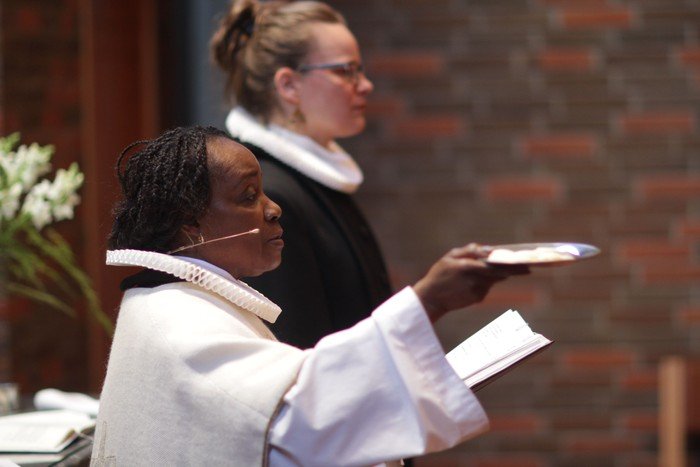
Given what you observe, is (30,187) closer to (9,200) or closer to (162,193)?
(9,200)

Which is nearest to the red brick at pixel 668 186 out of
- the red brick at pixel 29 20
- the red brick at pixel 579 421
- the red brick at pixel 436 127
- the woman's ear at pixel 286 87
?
the red brick at pixel 436 127

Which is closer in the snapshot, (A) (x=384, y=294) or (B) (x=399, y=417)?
(B) (x=399, y=417)

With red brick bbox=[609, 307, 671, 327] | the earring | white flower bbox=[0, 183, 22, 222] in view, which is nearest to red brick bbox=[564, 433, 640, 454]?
red brick bbox=[609, 307, 671, 327]

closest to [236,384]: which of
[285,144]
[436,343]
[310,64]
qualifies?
[436,343]

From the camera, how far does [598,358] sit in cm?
385

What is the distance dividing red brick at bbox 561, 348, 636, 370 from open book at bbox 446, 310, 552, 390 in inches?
94.3

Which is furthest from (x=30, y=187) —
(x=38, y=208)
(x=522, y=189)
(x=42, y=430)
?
(x=522, y=189)

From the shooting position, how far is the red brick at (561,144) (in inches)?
152

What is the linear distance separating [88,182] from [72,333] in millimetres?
564

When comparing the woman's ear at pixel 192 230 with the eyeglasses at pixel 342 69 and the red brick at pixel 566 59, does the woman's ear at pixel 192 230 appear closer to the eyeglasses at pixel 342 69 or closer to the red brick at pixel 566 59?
the eyeglasses at pixel 342 69

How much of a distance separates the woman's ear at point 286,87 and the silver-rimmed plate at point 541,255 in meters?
0.93

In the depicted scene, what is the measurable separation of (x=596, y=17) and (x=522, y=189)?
66 cm

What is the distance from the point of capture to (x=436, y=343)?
1.28 m

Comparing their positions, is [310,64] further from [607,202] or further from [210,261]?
[607,202]
